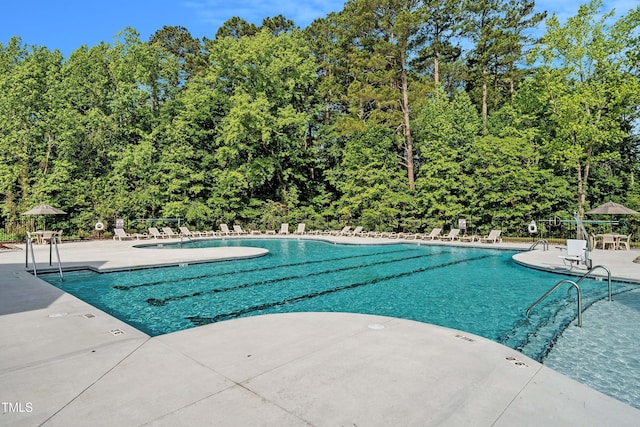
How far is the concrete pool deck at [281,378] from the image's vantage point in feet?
8.09

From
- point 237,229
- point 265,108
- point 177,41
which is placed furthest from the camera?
point 177,41

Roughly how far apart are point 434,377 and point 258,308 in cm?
413

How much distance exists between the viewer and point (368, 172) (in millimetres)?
21156

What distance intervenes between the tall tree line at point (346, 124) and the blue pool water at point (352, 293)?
29.3 ft

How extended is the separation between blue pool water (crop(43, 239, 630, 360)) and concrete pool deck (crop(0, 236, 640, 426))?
4.74ft

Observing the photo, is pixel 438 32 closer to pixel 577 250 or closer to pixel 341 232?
pixel 341 232

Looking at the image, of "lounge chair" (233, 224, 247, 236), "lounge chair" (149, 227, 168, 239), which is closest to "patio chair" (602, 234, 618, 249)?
"lounge chair" (233, 224, 247, 236)

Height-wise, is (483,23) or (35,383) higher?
(483,23)

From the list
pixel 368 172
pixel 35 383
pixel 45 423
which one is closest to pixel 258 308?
pixel 35 383

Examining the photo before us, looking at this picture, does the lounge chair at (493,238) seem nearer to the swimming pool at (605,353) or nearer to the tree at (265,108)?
the swimming pool at (605,353)

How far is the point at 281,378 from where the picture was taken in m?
3.03

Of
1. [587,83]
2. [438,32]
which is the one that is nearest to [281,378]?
[587,83]

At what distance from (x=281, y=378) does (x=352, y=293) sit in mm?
4900

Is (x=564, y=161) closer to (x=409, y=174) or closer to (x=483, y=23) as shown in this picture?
(x=409, y=174)
